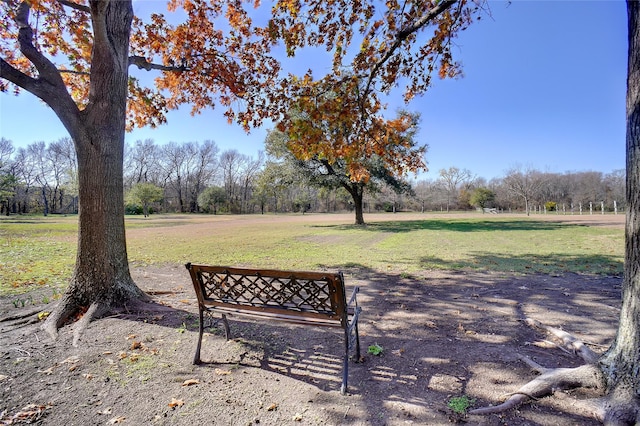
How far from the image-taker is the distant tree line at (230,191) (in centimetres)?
5200

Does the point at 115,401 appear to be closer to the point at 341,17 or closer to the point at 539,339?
the point at 539,339

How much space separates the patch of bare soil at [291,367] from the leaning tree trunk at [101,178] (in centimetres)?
53

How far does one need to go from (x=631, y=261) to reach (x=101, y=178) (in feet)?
19.7

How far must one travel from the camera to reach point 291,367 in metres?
3.10

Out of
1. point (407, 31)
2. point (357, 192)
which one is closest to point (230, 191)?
point (357, 192)

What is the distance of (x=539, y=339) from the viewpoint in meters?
3.55

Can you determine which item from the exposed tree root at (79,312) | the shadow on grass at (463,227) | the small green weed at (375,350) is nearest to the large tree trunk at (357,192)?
the shadow on grass at (463,227)

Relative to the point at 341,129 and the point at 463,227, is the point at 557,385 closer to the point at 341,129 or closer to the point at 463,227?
the point at 341,129

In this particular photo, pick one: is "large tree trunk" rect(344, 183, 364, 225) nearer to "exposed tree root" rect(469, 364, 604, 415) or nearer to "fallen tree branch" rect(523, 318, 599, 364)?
"fallen tree branch" rect(523, 318, 599, 364)

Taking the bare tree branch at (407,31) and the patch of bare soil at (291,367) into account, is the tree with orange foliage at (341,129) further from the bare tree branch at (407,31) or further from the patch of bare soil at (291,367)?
the patch of bare soil at (291,367)

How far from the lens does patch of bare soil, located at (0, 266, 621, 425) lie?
236 centimetres

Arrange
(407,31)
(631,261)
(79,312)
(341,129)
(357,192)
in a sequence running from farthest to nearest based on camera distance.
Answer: (357,192) < (341,129) < (407,31) < (79,312) < (631,261)

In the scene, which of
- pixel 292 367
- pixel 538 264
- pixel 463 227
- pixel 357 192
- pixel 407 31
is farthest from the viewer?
pixel 357 192

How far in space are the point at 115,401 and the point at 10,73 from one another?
4.38 meters
